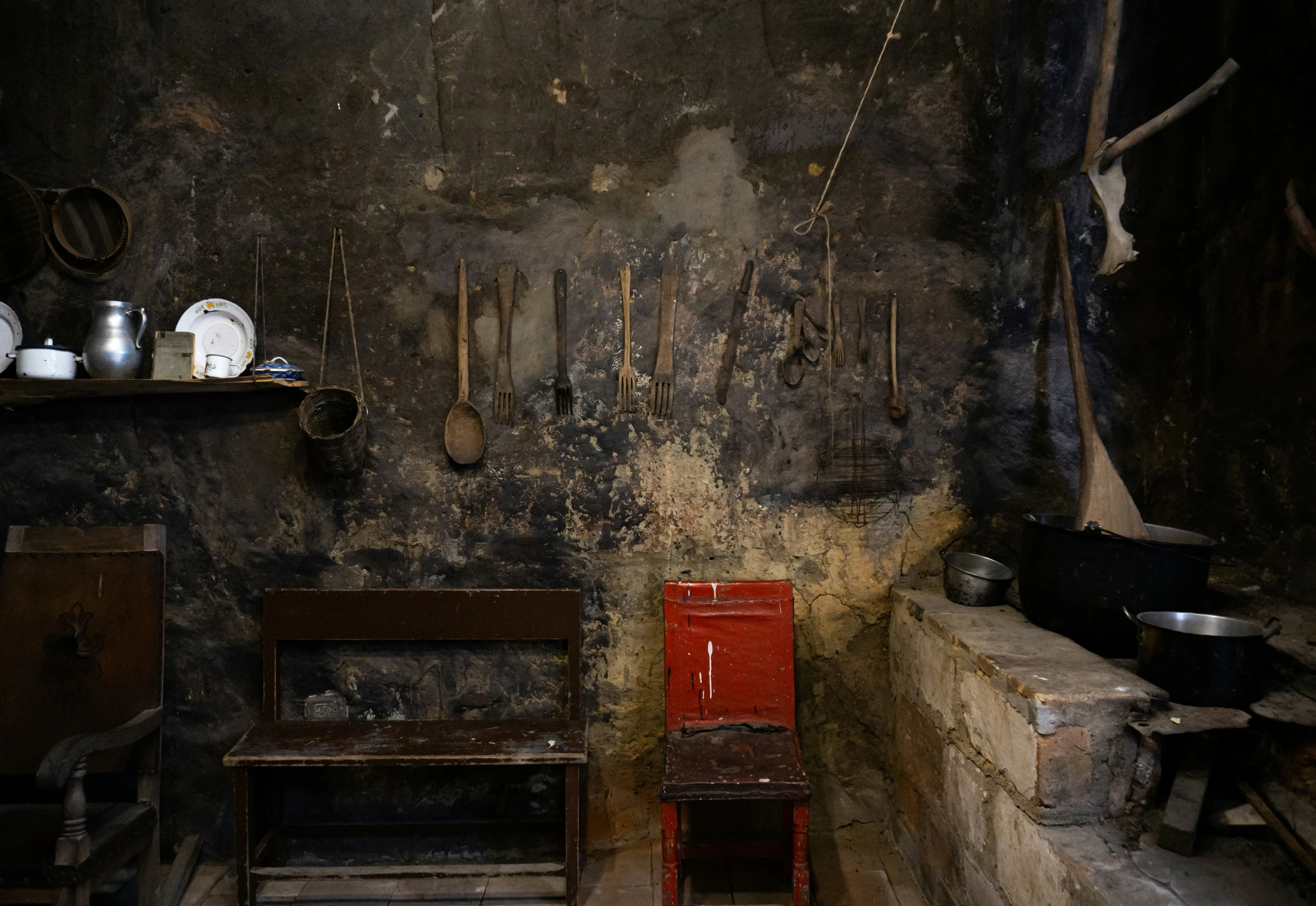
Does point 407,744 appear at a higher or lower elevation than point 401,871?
higher

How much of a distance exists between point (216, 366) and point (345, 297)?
0.50 metres

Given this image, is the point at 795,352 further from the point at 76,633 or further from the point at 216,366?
the point at 76,633

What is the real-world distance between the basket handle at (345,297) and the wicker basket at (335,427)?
0.24ft

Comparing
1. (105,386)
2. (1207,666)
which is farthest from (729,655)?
(105,386)

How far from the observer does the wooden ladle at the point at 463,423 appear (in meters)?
2.85

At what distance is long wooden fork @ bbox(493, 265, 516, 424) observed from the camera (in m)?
2.86

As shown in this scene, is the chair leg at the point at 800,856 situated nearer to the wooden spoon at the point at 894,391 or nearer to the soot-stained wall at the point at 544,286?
the soot-stained wall at the point at 544,286

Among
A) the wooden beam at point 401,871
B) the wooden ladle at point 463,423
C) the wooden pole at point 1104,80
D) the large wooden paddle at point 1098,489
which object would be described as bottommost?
the wooden beam at point 401,871

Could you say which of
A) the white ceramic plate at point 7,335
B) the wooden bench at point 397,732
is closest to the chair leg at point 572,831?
the wooden bench at point 397,732

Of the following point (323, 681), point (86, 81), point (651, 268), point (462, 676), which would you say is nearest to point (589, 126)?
point (651, 268)

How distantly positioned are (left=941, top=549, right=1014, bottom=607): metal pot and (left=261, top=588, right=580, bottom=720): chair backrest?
1.29 m

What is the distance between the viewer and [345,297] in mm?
2877

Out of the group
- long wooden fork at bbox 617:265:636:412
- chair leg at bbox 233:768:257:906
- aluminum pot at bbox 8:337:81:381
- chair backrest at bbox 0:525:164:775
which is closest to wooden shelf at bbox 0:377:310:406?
aluminum pot at bbox 8:337:81:381

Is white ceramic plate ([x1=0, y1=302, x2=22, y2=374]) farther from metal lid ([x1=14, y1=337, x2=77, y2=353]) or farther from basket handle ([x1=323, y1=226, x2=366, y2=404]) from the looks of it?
basket handle ([x1=323, y1=226, x2=366, y2=404])
